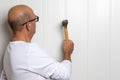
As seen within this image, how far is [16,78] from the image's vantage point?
1.29 metres

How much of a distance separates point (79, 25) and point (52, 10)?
0.60 feet

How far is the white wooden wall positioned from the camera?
1.54 m

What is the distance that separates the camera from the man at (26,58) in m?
1.25

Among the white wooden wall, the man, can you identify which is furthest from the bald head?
the white wooden wall

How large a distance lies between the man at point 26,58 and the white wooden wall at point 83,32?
21 cm

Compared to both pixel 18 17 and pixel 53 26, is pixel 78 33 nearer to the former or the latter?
pixel 53 26

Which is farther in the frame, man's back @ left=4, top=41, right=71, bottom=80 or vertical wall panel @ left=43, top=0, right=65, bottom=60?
vertical wall panel @ left=43, top=0, right=65, bottom=60

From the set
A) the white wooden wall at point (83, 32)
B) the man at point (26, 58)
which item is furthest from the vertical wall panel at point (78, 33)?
the man at point (26, 58)

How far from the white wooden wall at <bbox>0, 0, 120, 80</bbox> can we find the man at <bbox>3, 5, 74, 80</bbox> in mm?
211

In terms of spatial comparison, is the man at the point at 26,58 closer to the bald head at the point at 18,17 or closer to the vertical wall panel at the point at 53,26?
the bald head at the point at 18,17

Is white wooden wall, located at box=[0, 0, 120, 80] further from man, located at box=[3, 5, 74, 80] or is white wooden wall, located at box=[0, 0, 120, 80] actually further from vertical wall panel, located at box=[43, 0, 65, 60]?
man, located at box=[3, 5, 74, 80]

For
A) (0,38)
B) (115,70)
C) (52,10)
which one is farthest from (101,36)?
(0,38)

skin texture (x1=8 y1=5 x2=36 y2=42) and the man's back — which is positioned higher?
skin texture (x1=8 y1=5 x2=36 y2=42)

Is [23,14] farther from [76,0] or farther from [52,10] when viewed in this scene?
[76,0]
